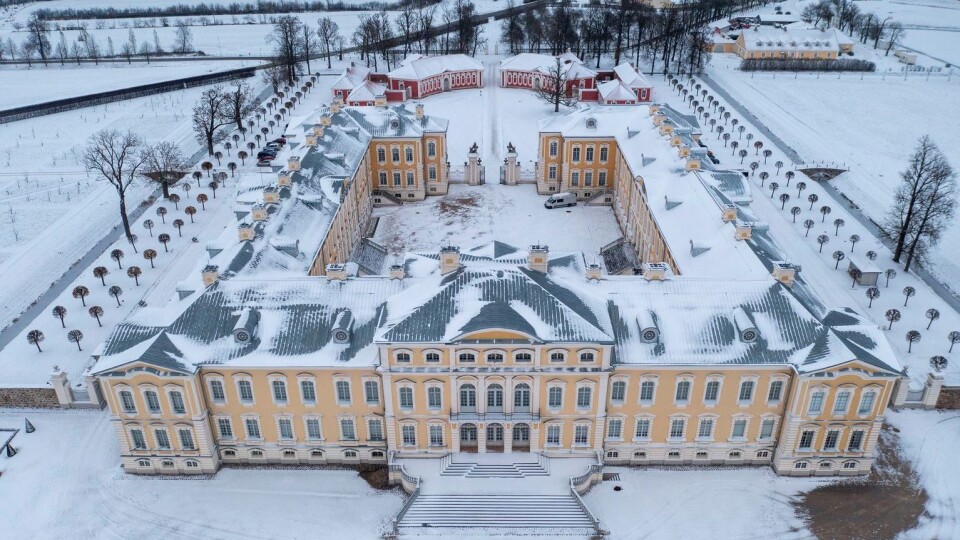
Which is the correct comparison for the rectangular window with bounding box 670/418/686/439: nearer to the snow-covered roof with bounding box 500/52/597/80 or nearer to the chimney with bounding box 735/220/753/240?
the chimney with bounding box 735/220/753/240

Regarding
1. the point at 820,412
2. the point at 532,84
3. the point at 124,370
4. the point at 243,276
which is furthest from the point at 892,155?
the point at 124,370

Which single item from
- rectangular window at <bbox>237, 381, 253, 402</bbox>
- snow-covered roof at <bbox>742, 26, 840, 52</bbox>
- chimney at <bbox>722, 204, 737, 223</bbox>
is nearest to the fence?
rectangular window at <bbox>237, 381, 253, 402</bbox>

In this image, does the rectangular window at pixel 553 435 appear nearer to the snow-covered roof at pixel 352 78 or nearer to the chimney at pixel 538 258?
the chimney at pixel 538 258

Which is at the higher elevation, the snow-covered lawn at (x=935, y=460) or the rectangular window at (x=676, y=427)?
the rectangular window at (x=676, y=427)

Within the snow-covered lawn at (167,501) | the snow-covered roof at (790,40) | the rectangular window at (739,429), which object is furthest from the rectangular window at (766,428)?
the snow-covered roof at (790,40)

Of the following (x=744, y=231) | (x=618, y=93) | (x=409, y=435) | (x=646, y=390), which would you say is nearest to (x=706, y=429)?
(x=646, y=390)

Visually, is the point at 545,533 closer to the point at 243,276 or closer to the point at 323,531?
the point at 323,531
